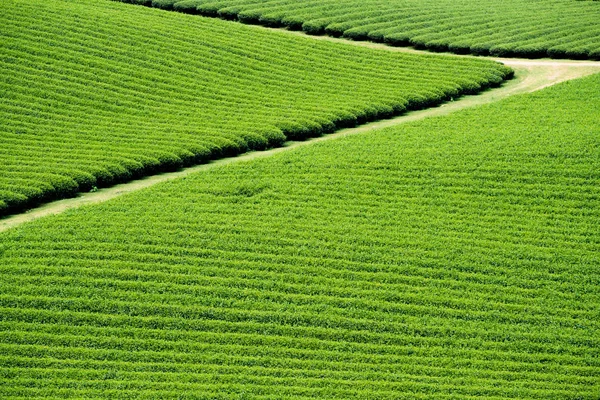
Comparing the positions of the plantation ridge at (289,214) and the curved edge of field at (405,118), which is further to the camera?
the curved edge of field at (405,118)

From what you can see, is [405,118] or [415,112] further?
[415,112]

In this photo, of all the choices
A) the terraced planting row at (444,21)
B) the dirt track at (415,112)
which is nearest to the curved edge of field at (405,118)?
the dirt track at (415,112)

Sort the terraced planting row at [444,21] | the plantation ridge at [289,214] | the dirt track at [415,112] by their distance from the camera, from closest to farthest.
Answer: the plantation ridge at [289,214] → the dirt track at [415,112] → the terraced planting row at [444,21]

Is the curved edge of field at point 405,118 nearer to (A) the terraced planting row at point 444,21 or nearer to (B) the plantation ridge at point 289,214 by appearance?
(B) the plantation ridge at point 289,214

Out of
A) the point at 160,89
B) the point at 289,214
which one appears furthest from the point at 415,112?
the point at 289,214

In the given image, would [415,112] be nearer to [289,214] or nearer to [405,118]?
[405,118]

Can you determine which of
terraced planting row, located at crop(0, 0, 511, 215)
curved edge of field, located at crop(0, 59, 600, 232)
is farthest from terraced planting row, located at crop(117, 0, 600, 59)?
terraced planting row, located at crop(0, 0, 511, 215)
